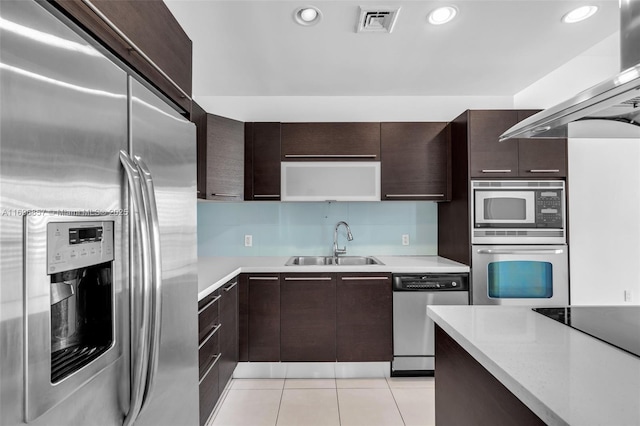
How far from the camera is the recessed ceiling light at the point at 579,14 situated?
199 centimetres

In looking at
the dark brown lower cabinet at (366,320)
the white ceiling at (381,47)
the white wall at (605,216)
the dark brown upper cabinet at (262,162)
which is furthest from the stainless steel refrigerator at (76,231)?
the white wall at (605,216)

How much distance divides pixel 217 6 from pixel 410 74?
1.58 metres

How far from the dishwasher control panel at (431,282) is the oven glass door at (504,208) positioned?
1.42 ft

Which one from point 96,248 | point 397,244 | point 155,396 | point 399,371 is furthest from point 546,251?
point 96,248

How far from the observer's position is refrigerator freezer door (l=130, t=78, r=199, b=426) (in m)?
1.00

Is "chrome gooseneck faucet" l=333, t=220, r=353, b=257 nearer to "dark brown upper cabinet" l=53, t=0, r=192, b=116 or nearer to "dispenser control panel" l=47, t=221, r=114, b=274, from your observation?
"dark brown upper cabinet" l=53, t=0, r=192, b=116

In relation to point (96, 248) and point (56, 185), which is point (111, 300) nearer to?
point (96, 248)

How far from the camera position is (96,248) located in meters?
0.76

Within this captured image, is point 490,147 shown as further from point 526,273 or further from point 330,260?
point 330,260

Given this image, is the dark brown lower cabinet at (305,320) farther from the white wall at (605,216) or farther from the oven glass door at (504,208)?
the white wall at (605,216)

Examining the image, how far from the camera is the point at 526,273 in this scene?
2.61 metres

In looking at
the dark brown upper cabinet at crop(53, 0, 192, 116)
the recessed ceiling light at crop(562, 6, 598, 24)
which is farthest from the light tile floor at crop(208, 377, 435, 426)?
the recessed ceiling light at crop(562, 6, 598, 24)

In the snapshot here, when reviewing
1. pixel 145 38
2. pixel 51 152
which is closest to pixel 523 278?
pixel 145 38

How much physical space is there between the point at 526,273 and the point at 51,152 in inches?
113
